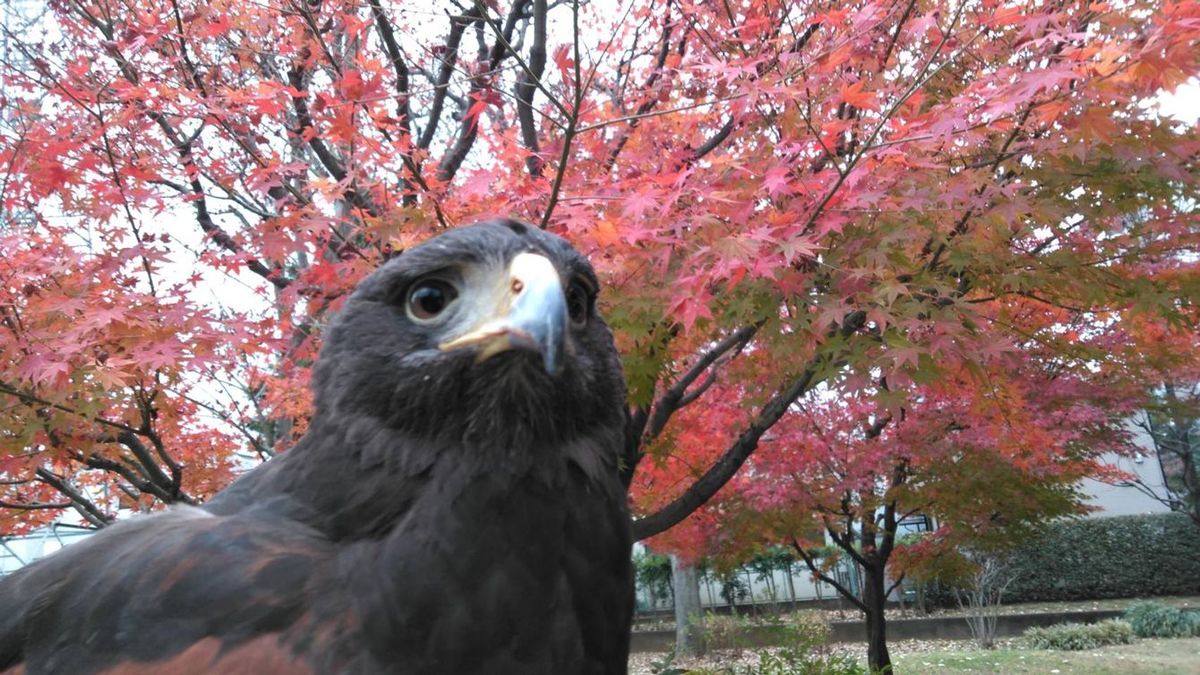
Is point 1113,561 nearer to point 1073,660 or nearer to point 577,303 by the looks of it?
point 1073,660

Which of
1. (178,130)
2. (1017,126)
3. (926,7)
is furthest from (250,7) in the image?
(1017,126)

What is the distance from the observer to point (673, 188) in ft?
13.6

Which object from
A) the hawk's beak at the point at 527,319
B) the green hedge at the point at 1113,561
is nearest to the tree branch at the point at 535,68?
the hawk's beak at the point at 527,319

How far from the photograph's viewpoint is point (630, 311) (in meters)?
4.25

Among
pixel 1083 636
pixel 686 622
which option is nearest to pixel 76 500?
pixel 686 622

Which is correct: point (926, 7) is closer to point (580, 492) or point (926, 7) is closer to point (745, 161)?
point (745, 161)

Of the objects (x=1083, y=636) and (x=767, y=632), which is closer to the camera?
(x=767, y=632)

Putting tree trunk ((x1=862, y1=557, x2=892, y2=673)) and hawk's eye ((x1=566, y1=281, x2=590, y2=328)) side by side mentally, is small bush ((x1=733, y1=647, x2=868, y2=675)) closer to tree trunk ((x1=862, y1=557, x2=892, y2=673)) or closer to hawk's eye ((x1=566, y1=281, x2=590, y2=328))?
tree trunk ((x1=862, y1=557, x2=892, y2=673))

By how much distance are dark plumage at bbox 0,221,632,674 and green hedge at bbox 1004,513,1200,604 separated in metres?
19.7

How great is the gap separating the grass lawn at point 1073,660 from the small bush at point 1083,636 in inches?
7.0

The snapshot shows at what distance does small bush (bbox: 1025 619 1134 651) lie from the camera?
1365cm

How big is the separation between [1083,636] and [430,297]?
15.7m

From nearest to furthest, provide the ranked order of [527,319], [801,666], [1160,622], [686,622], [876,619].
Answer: [527,319] → [801,666] → [876,619] → [1160,622] → [686,622]

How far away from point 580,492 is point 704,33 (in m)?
4.93
